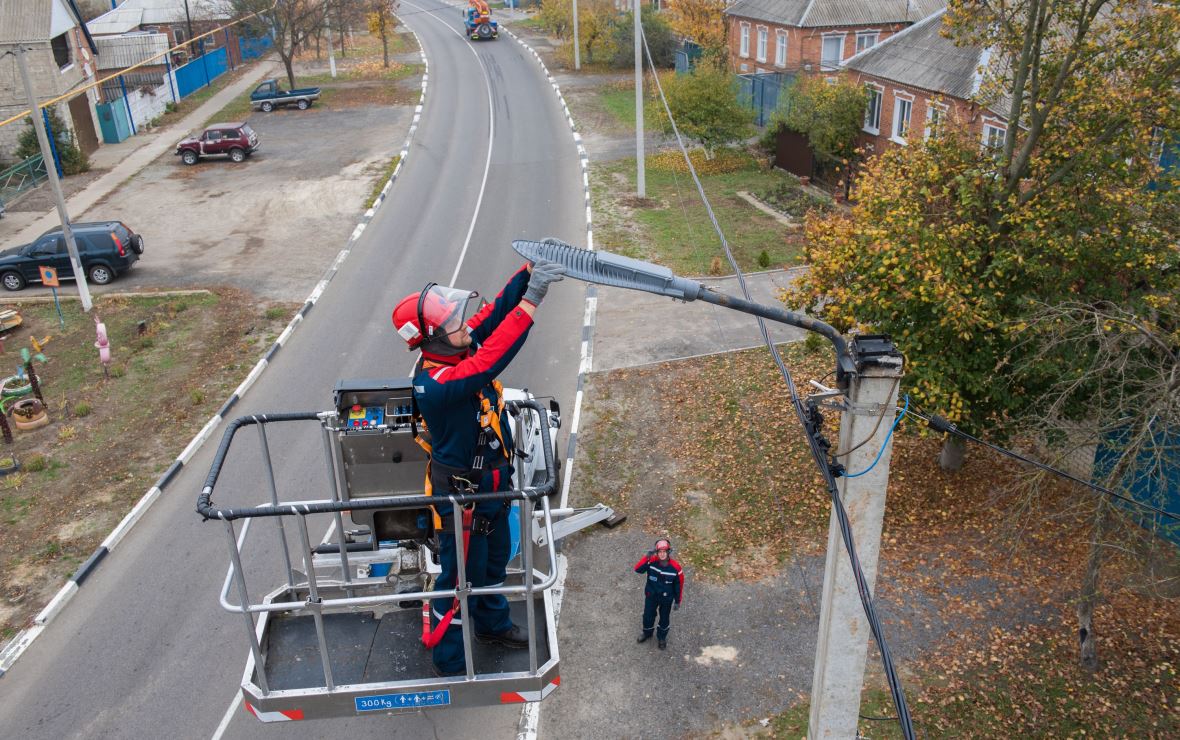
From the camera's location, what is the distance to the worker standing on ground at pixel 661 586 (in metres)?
11.5

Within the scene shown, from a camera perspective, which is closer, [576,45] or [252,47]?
[576,45]

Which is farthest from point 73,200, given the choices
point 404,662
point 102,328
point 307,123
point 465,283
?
point 404,662

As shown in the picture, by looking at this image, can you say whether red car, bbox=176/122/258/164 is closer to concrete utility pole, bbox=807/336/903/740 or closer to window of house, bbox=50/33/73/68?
window of house, bbox=50/33/73/68

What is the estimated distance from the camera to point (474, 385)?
6.65 m

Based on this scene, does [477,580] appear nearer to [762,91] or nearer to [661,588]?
A: [661,588]

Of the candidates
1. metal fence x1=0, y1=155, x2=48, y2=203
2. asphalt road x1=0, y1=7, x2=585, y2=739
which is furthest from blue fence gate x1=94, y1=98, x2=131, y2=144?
asphalt road x1=0, y1=7, x2=585, y2=739

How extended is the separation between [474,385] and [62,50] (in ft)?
128

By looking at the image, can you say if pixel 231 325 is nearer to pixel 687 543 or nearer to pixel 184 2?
pixel 687 543

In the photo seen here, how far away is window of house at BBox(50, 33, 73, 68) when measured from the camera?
36.6 metres

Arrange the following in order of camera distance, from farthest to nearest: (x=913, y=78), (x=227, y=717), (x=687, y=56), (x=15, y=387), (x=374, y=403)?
(x=687, y=56)
(x=913, y=78)
(x=15, y=387)
(x=227, y=717)
(x=374, y=403)

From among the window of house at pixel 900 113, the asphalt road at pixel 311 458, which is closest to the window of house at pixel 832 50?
the window of house at pixel 900 113

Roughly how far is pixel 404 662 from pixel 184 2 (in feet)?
177

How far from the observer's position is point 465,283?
969 inches

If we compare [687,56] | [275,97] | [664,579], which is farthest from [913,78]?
[275,97]
